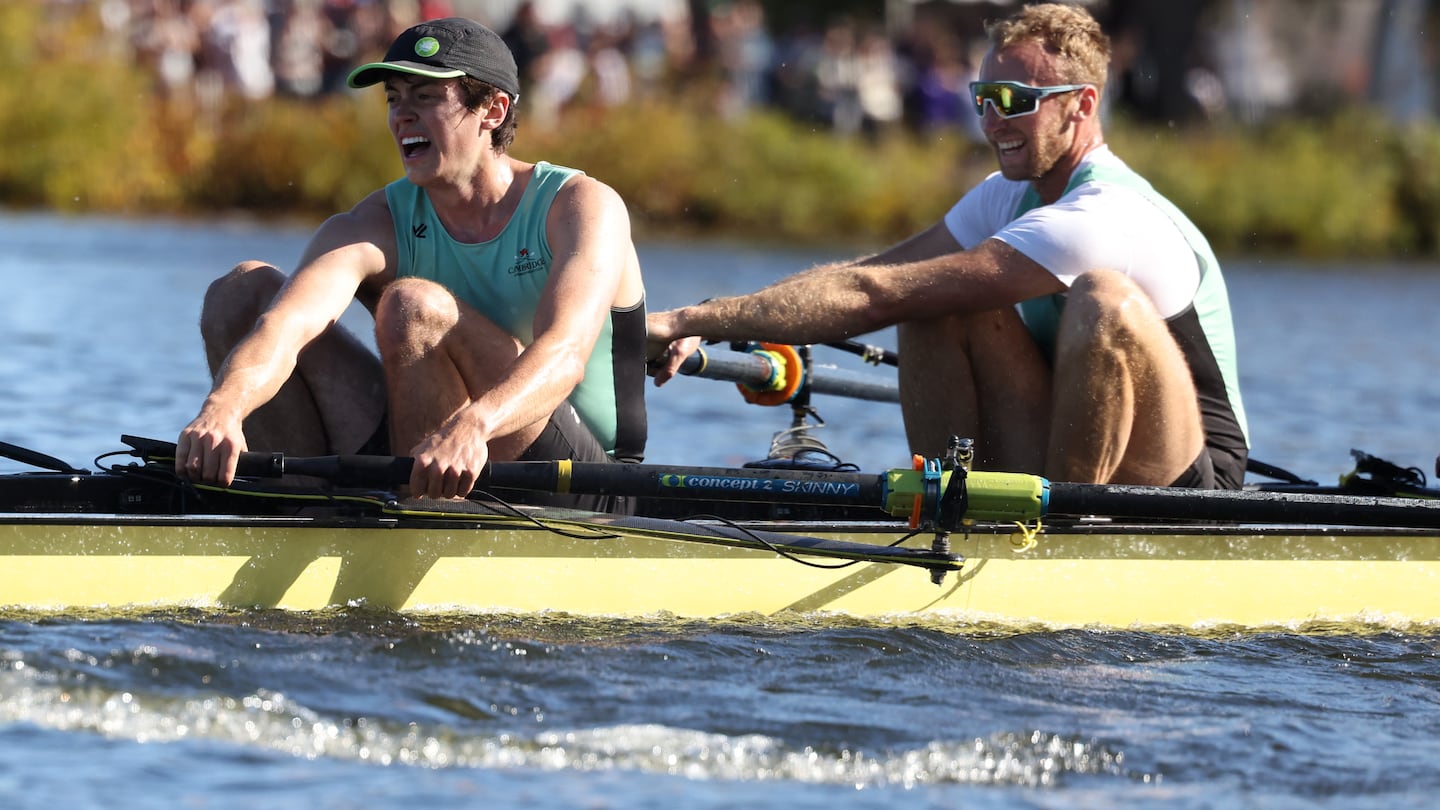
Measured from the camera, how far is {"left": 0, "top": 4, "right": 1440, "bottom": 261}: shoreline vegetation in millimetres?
21391

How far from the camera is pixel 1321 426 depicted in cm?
1156

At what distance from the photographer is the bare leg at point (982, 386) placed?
6055 millimetres

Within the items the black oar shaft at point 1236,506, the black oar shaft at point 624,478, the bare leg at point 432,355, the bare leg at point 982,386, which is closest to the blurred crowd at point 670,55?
the bare leg at point 982,386

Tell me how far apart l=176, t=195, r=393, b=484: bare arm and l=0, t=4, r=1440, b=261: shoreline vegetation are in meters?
14.8

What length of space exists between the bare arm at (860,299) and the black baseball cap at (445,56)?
0.89 meters

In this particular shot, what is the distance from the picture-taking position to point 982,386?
615 cm

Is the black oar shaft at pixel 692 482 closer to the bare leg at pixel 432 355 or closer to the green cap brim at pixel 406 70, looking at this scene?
the bare leg at pixel 432 355

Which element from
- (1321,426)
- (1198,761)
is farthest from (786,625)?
(1321,426)

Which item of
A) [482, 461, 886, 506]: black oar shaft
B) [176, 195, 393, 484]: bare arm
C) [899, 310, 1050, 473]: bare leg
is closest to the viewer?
[176, 195, 393, 484]: bare arm

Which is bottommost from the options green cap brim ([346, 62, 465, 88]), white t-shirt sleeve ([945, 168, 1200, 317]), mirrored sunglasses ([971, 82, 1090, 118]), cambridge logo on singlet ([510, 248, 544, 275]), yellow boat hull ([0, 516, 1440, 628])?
yellow boat hull ([0, 516, 1440, 628])

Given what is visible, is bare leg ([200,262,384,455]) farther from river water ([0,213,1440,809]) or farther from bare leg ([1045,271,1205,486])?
bare leg ([1045,271,1205,486])

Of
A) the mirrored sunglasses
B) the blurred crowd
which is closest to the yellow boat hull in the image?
the mirrored sunglasses

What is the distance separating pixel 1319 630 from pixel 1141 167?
17.5 m

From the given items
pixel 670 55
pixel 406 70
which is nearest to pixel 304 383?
pixel 406 70
